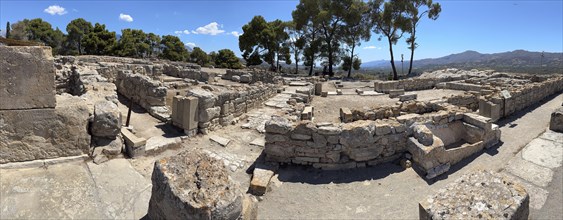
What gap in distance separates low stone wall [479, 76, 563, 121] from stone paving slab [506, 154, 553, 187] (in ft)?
13.6

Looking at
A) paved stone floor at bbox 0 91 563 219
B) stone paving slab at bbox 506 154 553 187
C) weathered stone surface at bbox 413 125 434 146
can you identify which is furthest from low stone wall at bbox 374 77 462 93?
weathered stone surface at bbox 413 125 434 146

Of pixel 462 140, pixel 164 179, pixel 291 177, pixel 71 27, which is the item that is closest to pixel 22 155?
pixel 164 179

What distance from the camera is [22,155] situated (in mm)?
4680

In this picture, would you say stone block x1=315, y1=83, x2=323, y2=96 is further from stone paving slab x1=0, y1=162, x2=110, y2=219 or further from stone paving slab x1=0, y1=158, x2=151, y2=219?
stone paving slab x1=0, y1=162, x2=110, y2=219

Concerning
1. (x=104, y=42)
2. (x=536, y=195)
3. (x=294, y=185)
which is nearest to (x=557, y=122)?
(x=536, y=195)

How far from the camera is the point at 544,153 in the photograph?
9.09 meters

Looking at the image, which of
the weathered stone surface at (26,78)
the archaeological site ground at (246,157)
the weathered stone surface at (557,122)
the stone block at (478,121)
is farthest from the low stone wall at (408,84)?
the weathered stone surface at (26,78)

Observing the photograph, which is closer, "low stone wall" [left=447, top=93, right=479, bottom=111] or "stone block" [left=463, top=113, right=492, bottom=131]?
"stone block" [left=463, top=113, right=492, bottom=131]

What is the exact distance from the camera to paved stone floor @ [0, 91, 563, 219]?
407 centimetres

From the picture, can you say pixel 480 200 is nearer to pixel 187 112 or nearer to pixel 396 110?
pixel 396 110

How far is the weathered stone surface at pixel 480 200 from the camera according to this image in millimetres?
3282

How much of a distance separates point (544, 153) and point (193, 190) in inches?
418

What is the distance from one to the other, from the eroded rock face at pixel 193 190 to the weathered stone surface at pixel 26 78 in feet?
8.55

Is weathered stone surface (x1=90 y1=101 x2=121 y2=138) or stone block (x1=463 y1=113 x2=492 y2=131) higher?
weathered stone surface (x1=90 y1=101 x2=121 y2=138)
